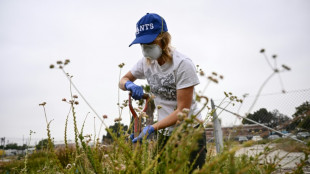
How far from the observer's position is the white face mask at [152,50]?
220 centimetres

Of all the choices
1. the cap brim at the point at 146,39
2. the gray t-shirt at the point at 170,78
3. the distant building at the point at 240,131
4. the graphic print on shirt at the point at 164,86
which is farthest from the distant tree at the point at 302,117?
the cap brim at the point at 146,39

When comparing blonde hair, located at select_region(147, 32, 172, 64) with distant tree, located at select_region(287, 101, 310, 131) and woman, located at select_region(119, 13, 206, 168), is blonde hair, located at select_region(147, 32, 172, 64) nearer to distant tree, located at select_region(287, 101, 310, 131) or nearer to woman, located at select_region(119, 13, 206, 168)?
woman, located at select_region(119, 13, 206, 168)

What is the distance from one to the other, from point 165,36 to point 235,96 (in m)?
1.05

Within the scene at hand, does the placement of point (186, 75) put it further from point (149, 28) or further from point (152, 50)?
point (149, 28)

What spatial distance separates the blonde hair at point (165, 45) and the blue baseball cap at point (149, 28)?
2.2 inches

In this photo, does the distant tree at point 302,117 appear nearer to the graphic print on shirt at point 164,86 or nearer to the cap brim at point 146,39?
the graphic print on shirt at point 164,86

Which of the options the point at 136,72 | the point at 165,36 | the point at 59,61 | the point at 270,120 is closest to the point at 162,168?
the point at 59,61

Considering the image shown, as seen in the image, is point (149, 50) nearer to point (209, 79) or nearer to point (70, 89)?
point (70, 89)

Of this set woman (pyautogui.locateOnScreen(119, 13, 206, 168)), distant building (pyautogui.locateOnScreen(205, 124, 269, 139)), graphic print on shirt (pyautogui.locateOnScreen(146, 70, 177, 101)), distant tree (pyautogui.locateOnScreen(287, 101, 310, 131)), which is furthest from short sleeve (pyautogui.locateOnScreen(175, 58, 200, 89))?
distant tree (pyautogui.locateOnScreen(287, 101, 310, 131))

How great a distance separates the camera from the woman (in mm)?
2016

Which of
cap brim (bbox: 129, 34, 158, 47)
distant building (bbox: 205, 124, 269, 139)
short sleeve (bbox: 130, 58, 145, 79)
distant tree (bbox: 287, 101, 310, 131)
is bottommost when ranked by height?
distant building (bbox: 205, 124, 269, 139)

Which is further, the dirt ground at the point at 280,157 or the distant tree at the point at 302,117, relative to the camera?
the dirt ground at the point at 280,157

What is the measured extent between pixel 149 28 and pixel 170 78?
54cm

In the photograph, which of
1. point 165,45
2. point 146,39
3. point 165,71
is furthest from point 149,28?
point 165,71
